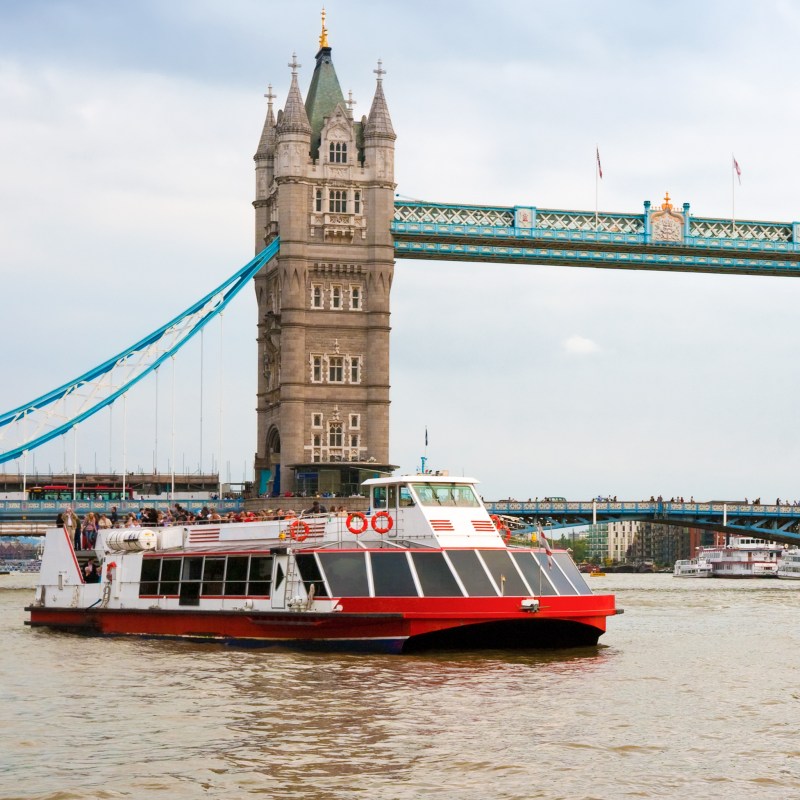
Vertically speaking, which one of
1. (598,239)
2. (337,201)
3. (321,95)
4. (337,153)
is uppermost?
(321,95)

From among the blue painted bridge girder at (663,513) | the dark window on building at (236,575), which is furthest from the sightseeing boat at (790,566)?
the dark window on building at (236,575)

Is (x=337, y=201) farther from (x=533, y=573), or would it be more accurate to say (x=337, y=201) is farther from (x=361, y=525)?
(x=533, y=573)

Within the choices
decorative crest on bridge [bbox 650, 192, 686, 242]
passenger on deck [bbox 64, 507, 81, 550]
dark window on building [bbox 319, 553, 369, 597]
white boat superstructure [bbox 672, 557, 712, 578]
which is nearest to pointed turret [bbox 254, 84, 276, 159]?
decorative crest on bridge [bbox 650, 192, 686, 242]

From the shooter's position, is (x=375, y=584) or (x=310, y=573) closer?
(x=375, y=584)

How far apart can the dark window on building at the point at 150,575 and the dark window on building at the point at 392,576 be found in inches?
261

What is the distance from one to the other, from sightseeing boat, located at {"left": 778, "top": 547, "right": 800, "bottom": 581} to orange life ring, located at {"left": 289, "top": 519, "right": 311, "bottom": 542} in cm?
8766

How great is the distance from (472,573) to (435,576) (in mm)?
720

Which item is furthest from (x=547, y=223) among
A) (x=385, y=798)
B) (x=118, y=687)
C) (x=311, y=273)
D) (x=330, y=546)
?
(x=385, y=798)

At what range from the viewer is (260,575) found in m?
30.4

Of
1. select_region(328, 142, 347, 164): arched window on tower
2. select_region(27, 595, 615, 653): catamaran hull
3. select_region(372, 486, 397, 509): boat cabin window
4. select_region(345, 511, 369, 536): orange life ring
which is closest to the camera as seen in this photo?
select_region(27, 595, 615, 653): catamaran hull

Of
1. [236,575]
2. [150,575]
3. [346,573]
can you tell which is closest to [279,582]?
[236,575]

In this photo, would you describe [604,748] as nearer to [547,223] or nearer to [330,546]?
[330,546]

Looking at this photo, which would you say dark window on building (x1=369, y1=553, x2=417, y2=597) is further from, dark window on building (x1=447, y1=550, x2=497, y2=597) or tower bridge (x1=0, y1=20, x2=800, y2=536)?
tower bridge (x1=0, y1=20, x2=800, y2=536)

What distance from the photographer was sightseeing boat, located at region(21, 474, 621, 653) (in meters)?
27.6
